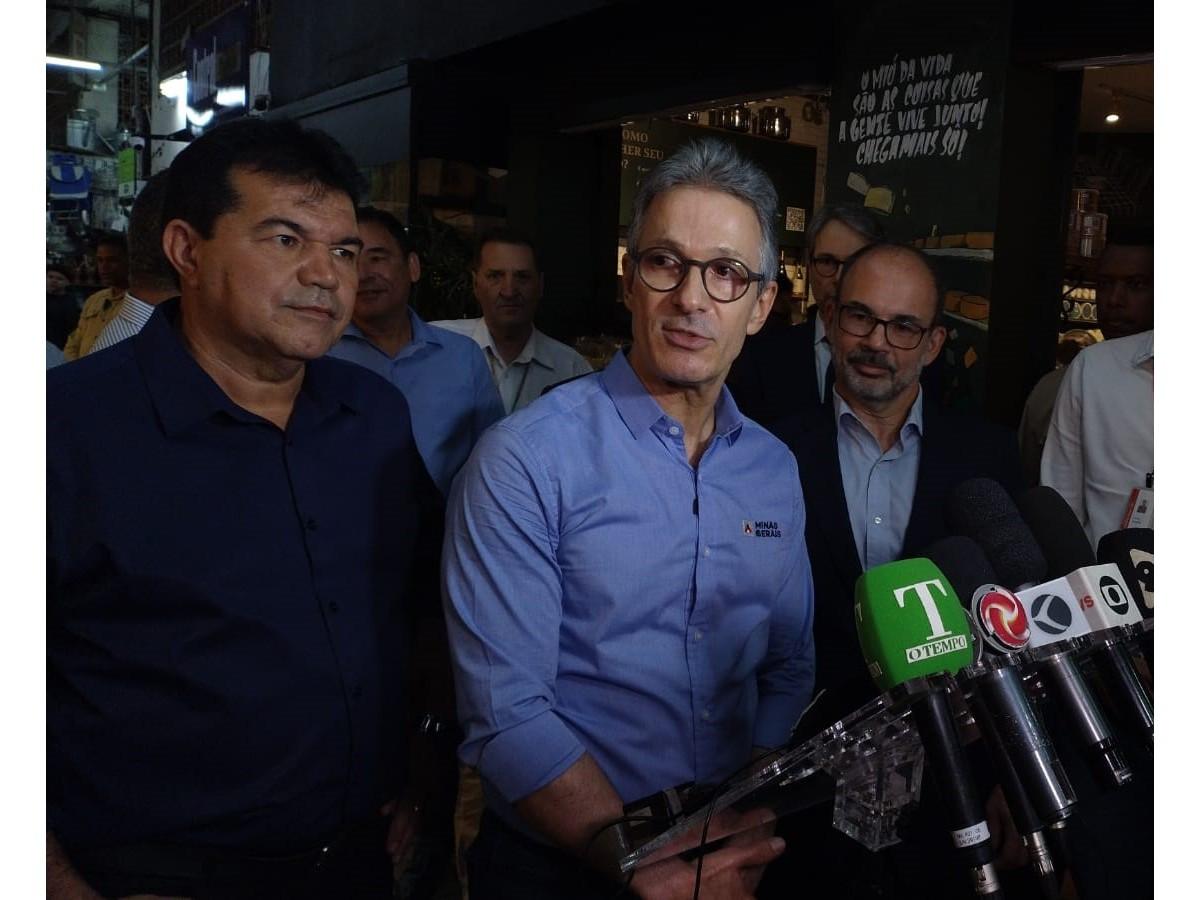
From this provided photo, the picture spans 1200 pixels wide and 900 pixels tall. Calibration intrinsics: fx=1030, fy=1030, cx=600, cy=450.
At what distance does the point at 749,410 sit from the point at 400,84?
17.2 feet

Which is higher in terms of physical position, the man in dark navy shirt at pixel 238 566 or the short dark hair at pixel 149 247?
the short dark hair at pixel 149 247

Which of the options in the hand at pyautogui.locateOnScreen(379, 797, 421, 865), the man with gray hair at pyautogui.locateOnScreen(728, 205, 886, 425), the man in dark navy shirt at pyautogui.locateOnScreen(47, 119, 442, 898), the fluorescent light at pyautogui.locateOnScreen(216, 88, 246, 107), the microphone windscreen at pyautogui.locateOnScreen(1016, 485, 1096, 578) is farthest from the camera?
the fluorescent light at pyautogui.locateOnScreen(216, 88, 246, 107)

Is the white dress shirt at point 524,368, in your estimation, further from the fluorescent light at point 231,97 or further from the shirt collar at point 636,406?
the fluorescent light at point 231,97

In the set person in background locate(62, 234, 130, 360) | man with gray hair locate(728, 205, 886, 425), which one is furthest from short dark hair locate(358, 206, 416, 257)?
person in background locate(62, 234, 130, 360)

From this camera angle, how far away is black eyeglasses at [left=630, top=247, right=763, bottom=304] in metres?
1.52

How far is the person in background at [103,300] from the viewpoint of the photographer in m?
4.84

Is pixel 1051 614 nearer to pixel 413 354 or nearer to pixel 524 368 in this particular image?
pixel 413 354

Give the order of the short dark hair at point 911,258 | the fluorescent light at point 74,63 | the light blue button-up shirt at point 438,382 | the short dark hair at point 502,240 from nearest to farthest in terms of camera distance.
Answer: the short dark hair at point 911,258, the light blue button-up shirt at point 438,382, the short dark hair at point 502,240, the fluorescent light at point 74,63

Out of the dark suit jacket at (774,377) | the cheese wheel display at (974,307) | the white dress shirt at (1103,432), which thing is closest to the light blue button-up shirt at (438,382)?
the dark suit jacket at (774,377)

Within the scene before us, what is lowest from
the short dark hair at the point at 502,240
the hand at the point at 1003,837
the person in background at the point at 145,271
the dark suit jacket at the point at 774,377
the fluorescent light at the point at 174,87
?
the hand at the point at 1003,837

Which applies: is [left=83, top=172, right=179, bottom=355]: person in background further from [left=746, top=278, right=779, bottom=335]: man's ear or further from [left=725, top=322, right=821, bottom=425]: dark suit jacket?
[left=746, top=278, right=779, bottom=335]: man's ear

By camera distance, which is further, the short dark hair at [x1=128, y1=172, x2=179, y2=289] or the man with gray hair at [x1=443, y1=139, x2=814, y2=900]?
the short dark hair at [x1=128, y1=172, x2=179, y2=289]

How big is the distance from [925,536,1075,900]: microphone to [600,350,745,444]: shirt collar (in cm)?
61

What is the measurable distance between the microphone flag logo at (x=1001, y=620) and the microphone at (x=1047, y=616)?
0.02m
